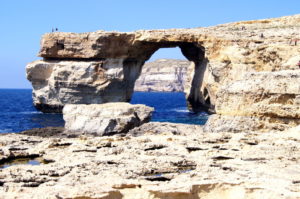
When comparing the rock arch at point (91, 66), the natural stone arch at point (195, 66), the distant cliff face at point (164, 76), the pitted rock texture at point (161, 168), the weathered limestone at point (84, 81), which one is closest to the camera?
the pitted rock texture at point (161, 168)

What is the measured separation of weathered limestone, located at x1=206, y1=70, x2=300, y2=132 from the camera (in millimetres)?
20531

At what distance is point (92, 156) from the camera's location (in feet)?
53.2

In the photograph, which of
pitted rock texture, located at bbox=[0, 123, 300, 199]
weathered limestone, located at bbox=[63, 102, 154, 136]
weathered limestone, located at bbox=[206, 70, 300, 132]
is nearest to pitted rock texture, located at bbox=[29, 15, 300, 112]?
weathered limestone, located at bbox=[63, 102, 154, 136]

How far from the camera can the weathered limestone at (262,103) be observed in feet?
67.4

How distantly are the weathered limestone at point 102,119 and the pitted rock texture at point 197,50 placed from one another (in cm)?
1252

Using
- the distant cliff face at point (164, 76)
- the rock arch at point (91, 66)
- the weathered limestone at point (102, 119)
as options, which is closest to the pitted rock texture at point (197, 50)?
the rock arch at point (91, 66)

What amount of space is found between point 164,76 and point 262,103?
145893 mm

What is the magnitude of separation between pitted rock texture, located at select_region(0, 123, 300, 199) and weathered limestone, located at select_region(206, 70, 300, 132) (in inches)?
53.8

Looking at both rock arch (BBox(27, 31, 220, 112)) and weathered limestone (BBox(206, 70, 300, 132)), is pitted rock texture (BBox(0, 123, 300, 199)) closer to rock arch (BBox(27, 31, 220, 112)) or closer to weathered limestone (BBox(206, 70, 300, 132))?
weathered limestone (BBox(206, 70, 300, 132))

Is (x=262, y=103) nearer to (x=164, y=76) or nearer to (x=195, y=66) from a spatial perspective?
(x=195, y=66)

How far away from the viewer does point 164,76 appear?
16675cm

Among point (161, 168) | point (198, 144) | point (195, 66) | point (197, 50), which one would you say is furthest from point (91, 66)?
point (161, 168)

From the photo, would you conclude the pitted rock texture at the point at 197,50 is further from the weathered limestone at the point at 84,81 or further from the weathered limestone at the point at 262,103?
the weathered limestone at the point at 262,103

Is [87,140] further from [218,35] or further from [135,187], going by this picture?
[218,35]
